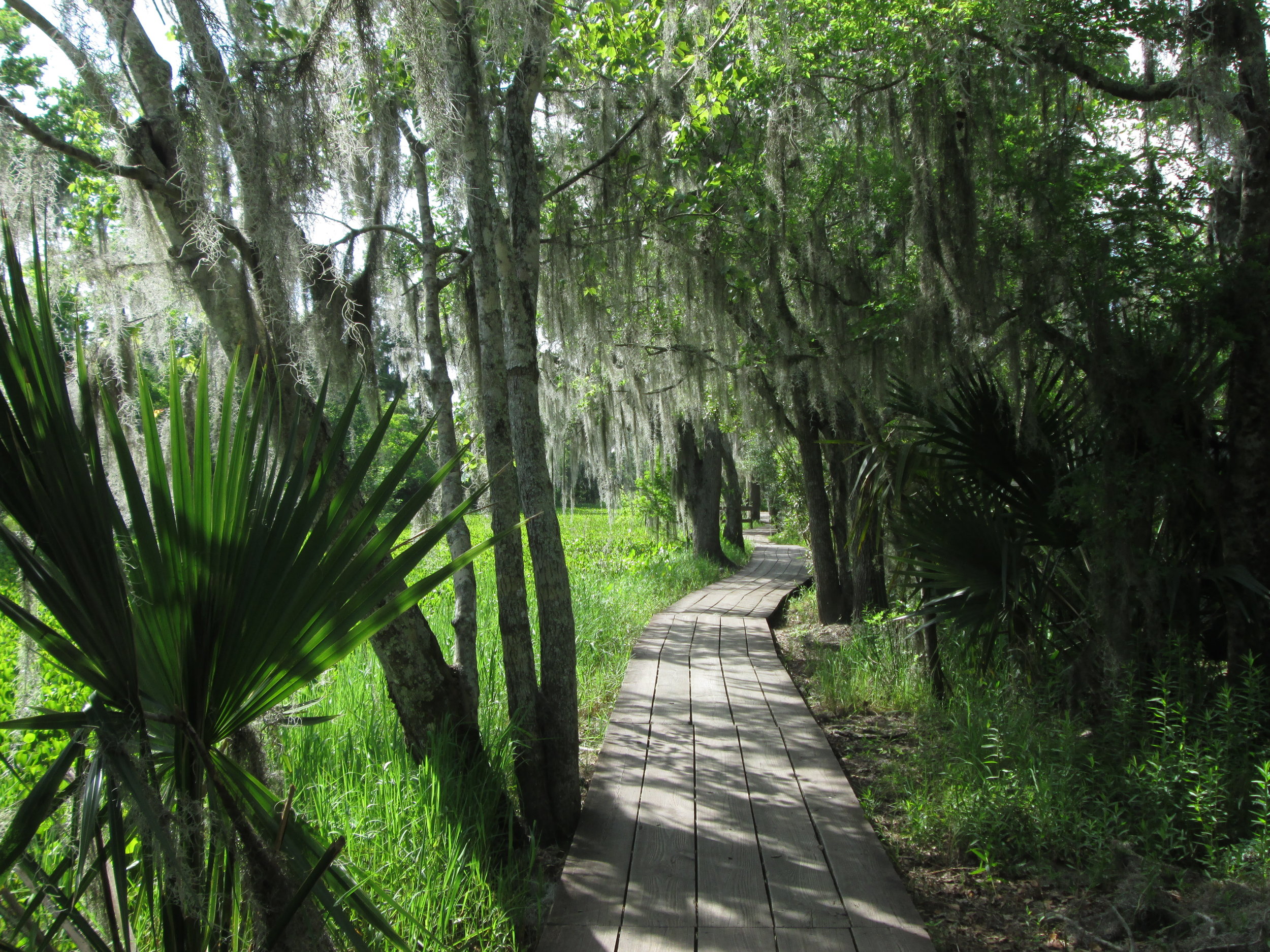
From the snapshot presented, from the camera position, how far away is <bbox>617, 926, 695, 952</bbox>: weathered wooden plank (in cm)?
235

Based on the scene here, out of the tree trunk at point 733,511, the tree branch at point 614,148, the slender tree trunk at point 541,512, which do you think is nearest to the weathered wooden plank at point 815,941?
the slender tree trunk at point 541,512

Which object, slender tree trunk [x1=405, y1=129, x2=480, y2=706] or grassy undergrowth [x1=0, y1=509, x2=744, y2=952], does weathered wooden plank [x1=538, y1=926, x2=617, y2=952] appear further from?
slender tree trunk [x1=405, y1=129, x2=480, y2=706]

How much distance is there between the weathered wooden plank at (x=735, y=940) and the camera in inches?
92.3

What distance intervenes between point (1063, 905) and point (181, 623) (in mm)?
2759

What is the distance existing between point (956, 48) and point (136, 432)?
4.71 meters

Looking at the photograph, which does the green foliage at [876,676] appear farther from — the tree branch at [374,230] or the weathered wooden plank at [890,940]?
the tree branch at [374,230]

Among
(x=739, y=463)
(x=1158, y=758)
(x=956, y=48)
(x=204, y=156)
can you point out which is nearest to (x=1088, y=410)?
(x=1158, y=758)

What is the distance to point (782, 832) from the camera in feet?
10.3

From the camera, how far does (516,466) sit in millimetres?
3359

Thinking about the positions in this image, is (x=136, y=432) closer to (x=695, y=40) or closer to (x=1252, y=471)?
(x=695, y=40)

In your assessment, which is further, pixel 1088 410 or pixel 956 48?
pixel 956 48

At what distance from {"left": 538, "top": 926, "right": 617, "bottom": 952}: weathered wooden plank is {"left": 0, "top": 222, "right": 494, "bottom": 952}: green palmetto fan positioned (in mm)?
851

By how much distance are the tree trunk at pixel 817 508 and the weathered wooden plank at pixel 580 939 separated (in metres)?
5.63

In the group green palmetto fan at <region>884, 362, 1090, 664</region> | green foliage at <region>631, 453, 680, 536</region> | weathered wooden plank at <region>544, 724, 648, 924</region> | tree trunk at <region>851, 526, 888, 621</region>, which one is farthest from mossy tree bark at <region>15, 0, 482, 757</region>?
green foliage at <region>631, 453, 680, 536</region>
